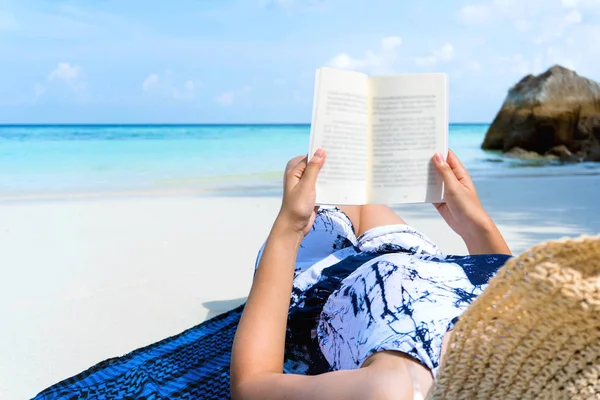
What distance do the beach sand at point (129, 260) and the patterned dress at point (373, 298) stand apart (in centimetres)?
97

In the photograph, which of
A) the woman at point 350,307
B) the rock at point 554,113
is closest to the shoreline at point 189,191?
the rock at point 554,113

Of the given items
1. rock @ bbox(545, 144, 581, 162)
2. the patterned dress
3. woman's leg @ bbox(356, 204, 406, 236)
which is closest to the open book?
the patterned dress

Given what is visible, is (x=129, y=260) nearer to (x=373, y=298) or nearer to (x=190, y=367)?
(x=190, y=367)

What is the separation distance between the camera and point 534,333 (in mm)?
918

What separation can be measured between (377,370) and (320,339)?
0.57 m

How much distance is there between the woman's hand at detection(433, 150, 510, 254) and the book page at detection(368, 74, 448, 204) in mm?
90

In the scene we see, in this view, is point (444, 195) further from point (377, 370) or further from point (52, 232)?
point (52, 232)

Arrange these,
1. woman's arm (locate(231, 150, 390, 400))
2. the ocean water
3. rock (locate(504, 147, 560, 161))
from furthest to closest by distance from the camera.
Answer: rock (locate(504, 147, 560, 161))
the ocean water
woman's arm (locate(231, 150, 390, 400))

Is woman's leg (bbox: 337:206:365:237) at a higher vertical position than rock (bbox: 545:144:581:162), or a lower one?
higher

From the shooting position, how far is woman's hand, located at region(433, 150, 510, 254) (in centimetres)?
198

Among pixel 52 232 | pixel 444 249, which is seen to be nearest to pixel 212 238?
pixel 52 232

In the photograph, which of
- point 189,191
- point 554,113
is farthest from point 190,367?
point 554,113

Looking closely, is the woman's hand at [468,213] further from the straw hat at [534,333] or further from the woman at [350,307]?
the straw hat at [534,333]

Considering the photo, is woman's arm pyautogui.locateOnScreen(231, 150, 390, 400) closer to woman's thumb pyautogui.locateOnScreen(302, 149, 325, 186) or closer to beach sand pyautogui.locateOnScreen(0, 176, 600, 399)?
woman's thumb pyautogui.locateOnScreen(302, 149, 325, 186)
